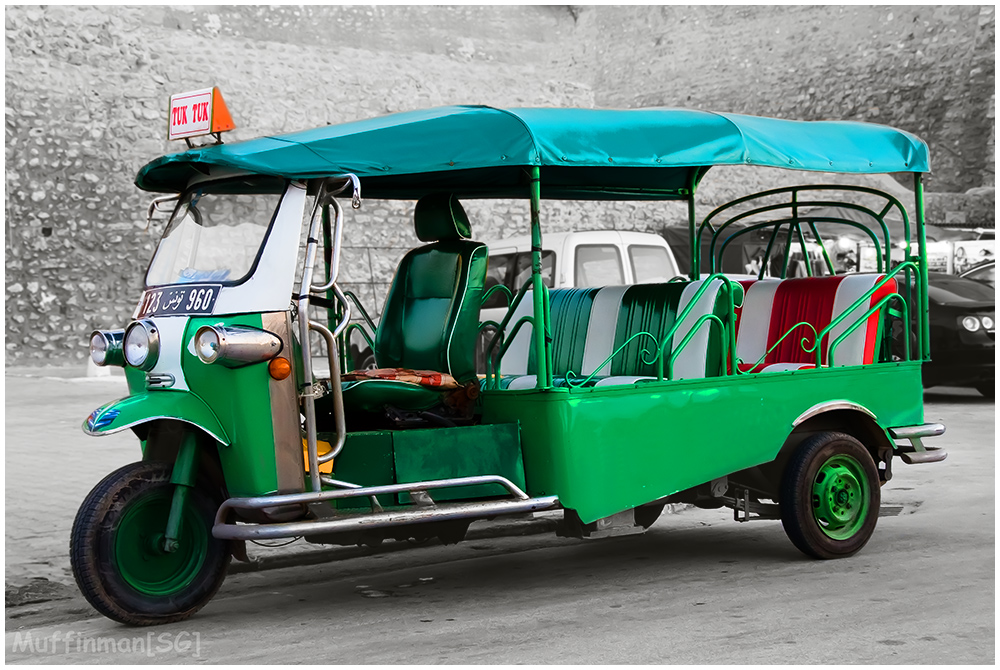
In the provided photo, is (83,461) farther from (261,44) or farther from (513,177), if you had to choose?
(261,44)

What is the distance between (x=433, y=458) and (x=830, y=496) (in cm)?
234

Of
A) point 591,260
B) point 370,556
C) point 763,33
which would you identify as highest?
point 763,33

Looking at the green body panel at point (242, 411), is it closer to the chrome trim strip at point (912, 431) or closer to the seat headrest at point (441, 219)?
the seat headrest at point (441, 219)

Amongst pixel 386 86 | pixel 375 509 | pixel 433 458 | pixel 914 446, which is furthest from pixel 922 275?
pixel 386 86

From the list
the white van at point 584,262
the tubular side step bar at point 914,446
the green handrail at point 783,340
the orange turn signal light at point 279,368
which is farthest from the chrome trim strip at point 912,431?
the white van at point 584,262

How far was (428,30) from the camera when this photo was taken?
4884cm

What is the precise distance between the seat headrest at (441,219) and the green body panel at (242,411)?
130cm

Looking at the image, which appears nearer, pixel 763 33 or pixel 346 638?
pixel 346 638

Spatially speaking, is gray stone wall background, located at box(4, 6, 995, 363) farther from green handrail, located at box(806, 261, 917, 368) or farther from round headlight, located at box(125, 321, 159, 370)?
round headlight, located at box(125, 321, 159, 370)

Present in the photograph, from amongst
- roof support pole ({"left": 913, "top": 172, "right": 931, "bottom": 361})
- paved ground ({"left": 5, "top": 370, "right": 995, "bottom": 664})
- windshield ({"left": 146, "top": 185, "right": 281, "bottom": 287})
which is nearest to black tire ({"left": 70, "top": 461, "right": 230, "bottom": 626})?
paved ground ({"left": 5, "top": 370, "right": 995, "bottom": 664})

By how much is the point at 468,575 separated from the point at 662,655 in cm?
189

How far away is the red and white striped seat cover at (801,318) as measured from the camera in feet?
23.0

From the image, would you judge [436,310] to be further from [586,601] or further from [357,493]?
[586,601]

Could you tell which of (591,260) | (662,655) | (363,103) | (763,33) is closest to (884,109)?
(763,33)
